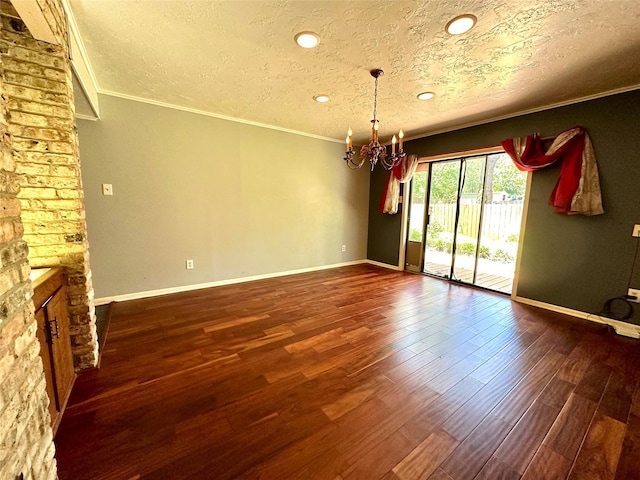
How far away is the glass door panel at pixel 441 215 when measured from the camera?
4.27 meters

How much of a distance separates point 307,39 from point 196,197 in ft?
8.09

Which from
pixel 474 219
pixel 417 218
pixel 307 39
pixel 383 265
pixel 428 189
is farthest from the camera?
pixel 383 265

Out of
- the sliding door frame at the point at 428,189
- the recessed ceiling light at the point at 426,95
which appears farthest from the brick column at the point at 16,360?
the sliding door frame at the point at 428,189

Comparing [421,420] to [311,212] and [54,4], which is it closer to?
[54,4]

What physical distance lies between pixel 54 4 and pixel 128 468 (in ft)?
8.23

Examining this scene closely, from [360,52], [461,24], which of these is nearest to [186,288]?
[360,52]

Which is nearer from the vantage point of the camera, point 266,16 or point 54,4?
point 54,4

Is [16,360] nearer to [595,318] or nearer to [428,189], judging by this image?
[595,318]

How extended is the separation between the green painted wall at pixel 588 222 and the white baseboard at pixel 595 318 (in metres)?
0.06

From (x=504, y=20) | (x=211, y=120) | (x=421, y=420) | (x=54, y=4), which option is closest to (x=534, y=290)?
(x=421, y=420)

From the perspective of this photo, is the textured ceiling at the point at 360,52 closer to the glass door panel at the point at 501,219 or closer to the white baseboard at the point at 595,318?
the glass door panel at the point at 501,219

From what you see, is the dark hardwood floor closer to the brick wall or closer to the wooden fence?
the brick wall

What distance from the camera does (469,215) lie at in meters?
4.07

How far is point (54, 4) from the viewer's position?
1.46m
